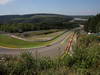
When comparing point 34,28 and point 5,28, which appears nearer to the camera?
point 5,28

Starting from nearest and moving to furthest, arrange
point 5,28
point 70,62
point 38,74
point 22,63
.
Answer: point 38,74 < point 22,63 < point 70,62 < point 5,28

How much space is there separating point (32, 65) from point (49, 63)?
2.39ft

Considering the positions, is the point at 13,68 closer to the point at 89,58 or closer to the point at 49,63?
the point at 49,63

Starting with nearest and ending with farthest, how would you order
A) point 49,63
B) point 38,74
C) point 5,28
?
point 38,74, point 49,63, point 5,28

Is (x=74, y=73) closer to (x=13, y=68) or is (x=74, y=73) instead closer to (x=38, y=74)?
(x=38, y=74)

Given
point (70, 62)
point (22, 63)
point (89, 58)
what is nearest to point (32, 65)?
point (22, 63)

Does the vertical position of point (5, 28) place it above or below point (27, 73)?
below

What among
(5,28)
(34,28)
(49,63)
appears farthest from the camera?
(34,28)

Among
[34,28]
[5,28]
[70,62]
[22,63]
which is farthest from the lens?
[34,28]

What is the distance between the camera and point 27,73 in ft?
15.1

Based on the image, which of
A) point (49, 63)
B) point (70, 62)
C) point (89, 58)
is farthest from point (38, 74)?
point (89, 58)

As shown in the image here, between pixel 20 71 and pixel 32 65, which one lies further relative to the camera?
pixel 32 65

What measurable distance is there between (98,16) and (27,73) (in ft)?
291

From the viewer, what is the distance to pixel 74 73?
461cm
